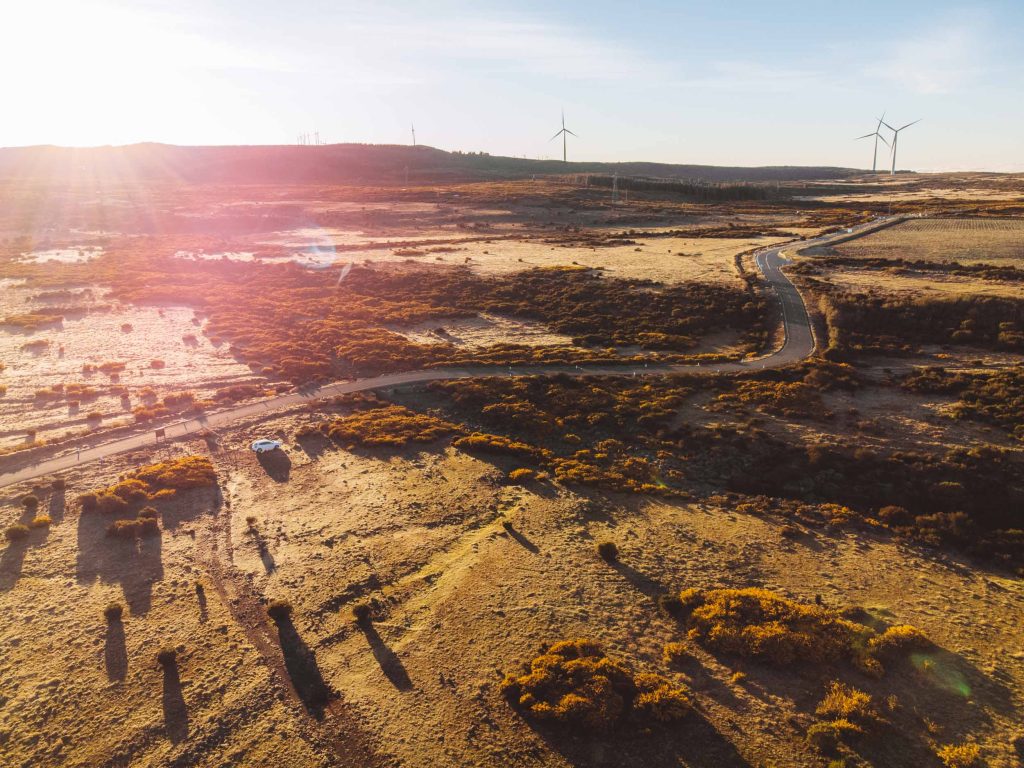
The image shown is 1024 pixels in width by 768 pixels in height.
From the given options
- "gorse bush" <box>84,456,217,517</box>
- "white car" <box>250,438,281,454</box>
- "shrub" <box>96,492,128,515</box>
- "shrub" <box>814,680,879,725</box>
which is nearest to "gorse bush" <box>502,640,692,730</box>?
"shrub" <box>814,680,879,725</box>

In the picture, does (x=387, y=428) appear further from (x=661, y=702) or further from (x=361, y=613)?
(x=661, y=702)

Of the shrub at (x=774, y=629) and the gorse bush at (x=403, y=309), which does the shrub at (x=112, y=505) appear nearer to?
the gorse bush at (x=403, y=309)

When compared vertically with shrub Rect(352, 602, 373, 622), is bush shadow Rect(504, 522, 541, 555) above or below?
above

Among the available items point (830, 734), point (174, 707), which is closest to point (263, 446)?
point (174, 707)

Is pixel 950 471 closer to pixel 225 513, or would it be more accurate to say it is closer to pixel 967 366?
pixel 967 366

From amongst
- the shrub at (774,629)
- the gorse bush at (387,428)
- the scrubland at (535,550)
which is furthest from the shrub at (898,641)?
the gorse bush at (387,428)

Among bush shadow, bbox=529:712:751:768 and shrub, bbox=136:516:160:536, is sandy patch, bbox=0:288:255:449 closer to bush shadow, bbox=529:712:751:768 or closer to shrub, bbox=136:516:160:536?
shrub, bbox=136:516:160:536

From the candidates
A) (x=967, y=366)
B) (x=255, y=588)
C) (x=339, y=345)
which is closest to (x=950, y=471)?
(x=967, y=366)
